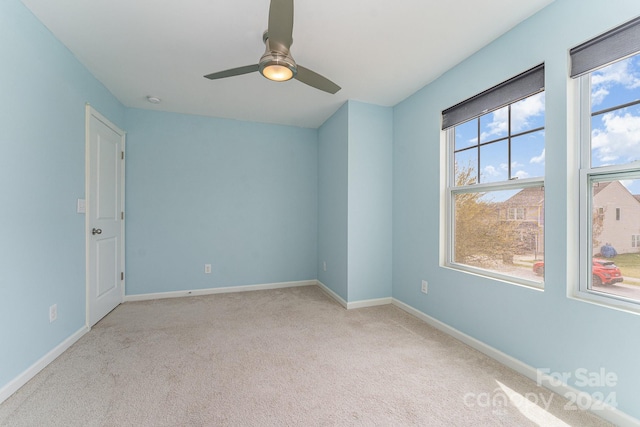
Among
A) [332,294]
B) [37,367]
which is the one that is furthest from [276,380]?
[332,294]

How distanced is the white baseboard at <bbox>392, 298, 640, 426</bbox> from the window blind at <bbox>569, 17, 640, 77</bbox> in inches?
74.3

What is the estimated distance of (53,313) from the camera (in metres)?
2.13

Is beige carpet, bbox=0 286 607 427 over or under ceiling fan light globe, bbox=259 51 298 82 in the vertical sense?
under

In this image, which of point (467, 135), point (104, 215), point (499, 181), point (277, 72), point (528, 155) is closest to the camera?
point (277, 72)

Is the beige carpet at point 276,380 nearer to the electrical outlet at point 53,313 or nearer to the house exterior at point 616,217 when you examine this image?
the electrical outlet at point 53,313

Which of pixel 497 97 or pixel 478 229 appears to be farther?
pixel 478 229

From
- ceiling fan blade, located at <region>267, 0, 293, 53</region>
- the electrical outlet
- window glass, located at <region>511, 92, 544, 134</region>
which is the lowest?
the electrical outlet

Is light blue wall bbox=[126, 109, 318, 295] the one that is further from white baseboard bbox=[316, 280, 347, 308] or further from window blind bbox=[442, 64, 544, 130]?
window blind bbox=[442, 64, 544, 130]

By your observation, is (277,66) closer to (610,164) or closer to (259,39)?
(259,39)

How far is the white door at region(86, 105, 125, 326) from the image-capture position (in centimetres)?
270


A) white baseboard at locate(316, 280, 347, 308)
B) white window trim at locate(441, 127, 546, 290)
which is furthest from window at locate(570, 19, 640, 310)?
white baseboard at locate(316, 280, 347, 308)

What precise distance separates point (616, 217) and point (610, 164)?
11.9 inches

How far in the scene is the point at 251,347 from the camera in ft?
7.76

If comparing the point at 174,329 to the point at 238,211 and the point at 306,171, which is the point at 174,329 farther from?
the point at 306,171
